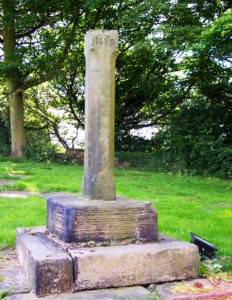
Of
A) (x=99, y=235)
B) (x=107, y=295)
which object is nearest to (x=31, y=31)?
(x=99, y=235)

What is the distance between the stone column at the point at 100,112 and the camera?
4.46 m

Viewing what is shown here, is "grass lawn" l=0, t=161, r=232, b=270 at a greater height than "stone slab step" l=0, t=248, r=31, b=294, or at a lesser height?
greater

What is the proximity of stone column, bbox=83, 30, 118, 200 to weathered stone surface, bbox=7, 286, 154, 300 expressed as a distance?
1049mm

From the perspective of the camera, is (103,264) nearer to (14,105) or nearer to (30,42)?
(14,105)

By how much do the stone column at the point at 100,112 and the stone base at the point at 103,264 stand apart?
0.75 metres

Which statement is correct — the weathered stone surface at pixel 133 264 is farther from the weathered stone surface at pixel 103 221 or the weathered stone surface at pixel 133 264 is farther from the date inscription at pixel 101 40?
the date inscription at pixel 101 40

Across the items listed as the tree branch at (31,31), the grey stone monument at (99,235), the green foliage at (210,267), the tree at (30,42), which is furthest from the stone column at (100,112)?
the tree branch at (31,31)

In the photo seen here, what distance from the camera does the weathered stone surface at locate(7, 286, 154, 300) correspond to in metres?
3.54

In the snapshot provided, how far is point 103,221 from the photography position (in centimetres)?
413

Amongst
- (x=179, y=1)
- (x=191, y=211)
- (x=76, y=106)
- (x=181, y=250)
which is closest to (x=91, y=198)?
(x=181, y=250)

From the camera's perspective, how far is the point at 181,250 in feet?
13.5

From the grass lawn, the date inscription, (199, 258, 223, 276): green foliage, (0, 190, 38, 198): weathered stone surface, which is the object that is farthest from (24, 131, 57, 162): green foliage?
(199, 258, 223, 276): green foliage

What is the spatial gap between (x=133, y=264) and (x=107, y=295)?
406mm

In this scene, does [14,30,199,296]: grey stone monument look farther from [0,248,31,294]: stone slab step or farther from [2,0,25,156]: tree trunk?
[2,0,25,156]: tree trunk
